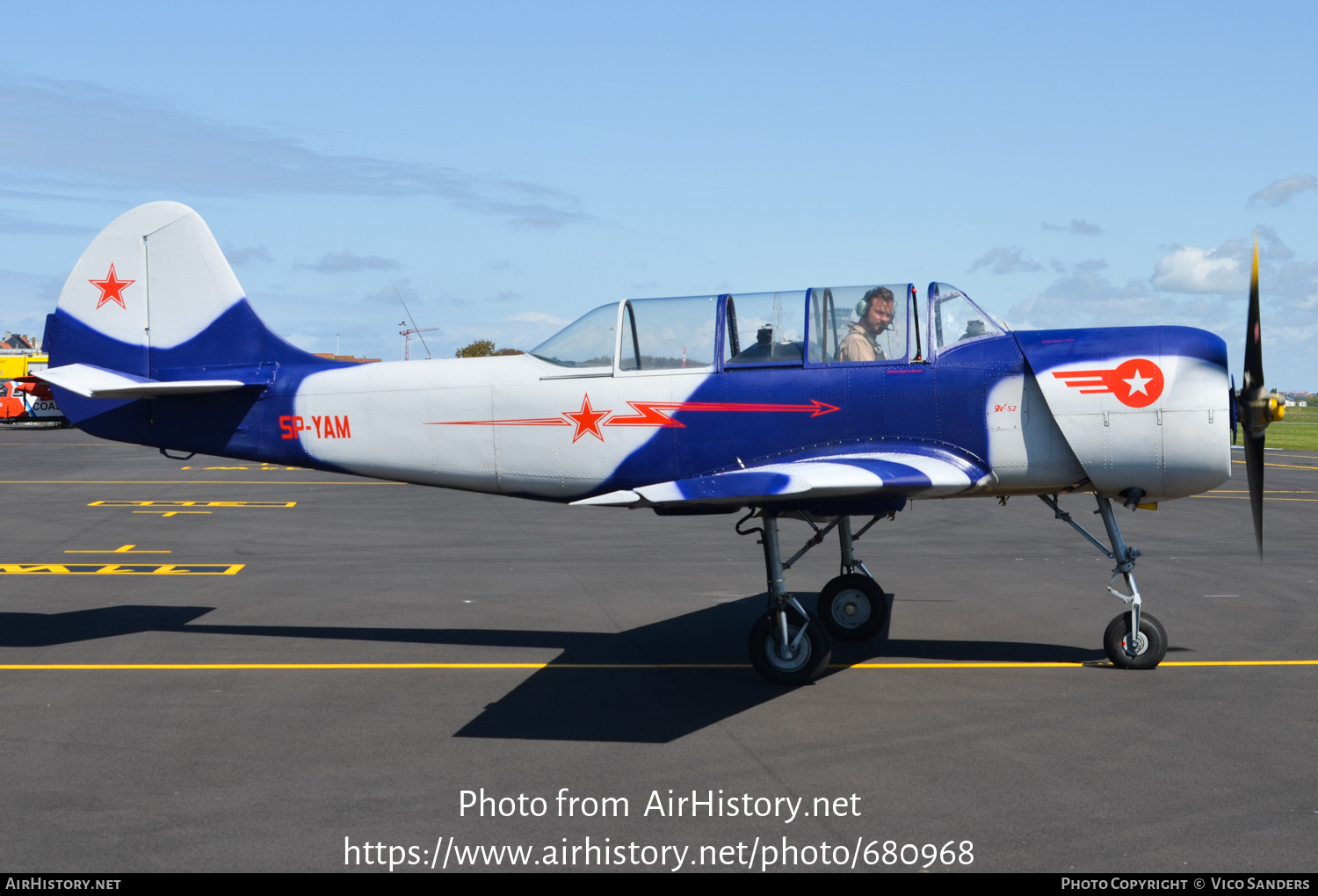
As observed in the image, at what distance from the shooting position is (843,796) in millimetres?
6238

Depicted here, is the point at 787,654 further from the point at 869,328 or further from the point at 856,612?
the point at 869,328

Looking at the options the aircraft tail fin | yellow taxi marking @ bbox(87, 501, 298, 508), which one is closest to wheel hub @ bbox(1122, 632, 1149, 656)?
the aircraft tail fin

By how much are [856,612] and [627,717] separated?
3.46 metres

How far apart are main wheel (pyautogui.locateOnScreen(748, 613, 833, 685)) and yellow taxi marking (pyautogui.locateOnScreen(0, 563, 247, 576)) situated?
8424 mm

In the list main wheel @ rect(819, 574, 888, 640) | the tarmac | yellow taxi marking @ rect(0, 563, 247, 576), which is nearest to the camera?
the tarmac

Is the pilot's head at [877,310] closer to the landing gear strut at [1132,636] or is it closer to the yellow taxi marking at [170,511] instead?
the landing gear strut at [1132,636]

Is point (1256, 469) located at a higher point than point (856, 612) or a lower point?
higher

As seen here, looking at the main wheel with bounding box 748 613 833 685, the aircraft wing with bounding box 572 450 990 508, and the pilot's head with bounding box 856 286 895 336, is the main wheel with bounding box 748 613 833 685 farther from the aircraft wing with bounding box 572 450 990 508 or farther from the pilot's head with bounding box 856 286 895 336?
the pilot's head with bounding box 856 286 895 336

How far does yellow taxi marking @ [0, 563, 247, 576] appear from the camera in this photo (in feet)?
46.8

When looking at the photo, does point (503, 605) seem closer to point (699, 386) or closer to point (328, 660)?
point (328, 660)

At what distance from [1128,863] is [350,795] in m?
4.17

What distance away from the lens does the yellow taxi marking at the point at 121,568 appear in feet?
46.8

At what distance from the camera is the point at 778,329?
948 cm

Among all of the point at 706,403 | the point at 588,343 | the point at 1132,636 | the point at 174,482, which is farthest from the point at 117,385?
the point at 174,482
